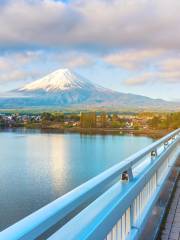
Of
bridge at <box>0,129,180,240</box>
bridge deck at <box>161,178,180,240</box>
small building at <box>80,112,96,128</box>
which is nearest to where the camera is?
bridge at <box>0,129,180,240</box>

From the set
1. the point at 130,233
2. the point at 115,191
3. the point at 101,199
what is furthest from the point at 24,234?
the point at 130,233

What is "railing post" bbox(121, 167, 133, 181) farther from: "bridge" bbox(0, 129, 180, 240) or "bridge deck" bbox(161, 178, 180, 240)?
"bridge deck" bbox(161, 178, 180, 240)

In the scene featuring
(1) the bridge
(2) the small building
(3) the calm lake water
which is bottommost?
(3) the calm lake water

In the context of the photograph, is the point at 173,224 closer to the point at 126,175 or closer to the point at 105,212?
the point at 126,175

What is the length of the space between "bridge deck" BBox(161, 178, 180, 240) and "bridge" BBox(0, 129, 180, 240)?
0.08 meters

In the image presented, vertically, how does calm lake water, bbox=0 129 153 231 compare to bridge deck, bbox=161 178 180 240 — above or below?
below

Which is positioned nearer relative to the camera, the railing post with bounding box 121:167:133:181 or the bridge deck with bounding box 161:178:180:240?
the railing post with bounding box 121:167:133:181

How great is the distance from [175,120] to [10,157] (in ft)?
190

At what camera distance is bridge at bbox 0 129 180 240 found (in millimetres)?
1220

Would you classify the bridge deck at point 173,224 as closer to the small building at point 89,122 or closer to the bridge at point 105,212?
the bridge at point 105,212

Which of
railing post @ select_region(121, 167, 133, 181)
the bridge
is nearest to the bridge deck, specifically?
the bridge

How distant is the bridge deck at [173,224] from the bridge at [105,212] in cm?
8

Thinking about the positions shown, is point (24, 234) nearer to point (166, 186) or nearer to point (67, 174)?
point (166, 186)

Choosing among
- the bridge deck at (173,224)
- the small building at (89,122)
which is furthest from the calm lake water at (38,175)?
the small building at (89,122)
